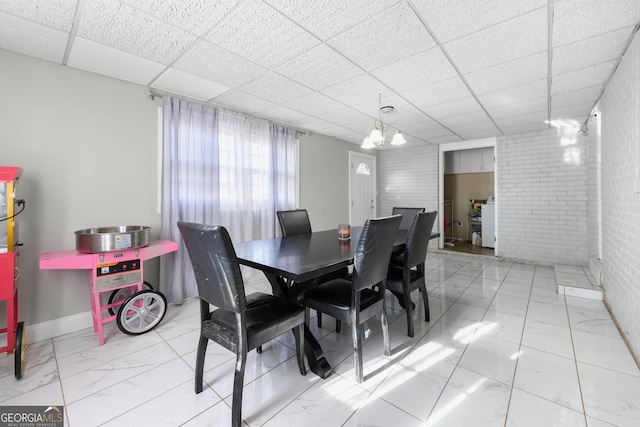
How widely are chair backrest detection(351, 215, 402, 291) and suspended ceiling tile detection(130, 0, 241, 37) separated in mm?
1671

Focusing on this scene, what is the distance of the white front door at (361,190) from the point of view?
18.7 ft

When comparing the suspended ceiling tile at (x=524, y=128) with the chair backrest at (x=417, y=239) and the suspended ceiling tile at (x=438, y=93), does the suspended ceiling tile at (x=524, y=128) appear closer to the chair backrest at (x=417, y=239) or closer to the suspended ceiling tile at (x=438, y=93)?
the suspended ceiling tile at (x=438, y=93)

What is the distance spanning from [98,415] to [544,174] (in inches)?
250

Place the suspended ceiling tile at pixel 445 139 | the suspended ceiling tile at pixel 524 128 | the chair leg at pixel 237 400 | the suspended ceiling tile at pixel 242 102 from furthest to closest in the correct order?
the suspended ceiling tile at pixel 445 139
the suspended ceiling tile at pixel 524 128
the suspended ceiling tile at pixel 242 102
the chair leg at pixel 237 400

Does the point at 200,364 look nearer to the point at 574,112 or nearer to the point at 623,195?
the point at 623,195

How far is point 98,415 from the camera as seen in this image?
145 cm

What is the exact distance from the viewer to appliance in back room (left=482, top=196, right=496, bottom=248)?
580 centimetres

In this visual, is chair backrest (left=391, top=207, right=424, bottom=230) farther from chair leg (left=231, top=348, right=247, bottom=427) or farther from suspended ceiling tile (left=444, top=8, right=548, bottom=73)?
chair leg (left=231, top=348, right=247, bottom=427)

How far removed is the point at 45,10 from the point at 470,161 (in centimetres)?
764

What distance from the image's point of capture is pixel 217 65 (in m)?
2.42

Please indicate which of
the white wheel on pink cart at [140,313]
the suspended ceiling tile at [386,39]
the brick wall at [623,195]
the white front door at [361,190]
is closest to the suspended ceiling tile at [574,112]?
the brick wall at [623,195]

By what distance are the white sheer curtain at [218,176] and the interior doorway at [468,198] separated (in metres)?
3.82

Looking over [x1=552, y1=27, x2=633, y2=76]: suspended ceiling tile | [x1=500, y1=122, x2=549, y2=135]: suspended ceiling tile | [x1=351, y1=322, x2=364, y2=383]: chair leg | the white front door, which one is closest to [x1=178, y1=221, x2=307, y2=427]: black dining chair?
[x1=351, y1=322, x2=364, y2=383]: chair leg

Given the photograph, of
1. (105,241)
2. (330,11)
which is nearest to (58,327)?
(105,241)
